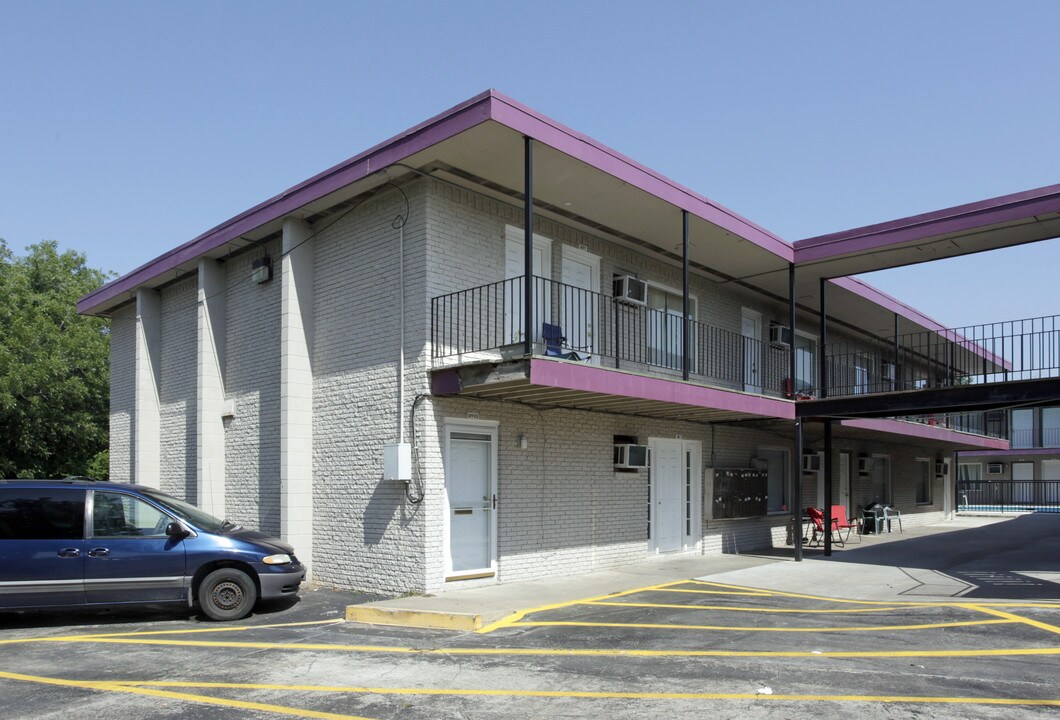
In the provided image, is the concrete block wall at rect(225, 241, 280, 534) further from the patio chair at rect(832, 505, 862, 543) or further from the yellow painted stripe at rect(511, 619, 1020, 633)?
the patio chair at rect(832, 505, 862, 543)

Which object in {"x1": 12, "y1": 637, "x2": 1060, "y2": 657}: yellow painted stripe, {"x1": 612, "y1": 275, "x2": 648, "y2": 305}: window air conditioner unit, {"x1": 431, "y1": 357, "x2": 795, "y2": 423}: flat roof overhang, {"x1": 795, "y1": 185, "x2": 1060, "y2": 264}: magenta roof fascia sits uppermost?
{"x1": 795, "y1": 185, "x2": 1060, "y2": 264}: magenta roof fascia

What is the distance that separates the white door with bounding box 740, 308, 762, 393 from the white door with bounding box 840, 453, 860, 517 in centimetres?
554

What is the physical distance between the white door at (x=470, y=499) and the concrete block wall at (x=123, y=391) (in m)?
9.47

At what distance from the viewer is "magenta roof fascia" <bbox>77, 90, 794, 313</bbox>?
10076mm

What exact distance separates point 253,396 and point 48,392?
11553mm

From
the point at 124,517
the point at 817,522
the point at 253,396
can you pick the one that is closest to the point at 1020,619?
the point at 817,522

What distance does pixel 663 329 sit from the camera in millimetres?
15875

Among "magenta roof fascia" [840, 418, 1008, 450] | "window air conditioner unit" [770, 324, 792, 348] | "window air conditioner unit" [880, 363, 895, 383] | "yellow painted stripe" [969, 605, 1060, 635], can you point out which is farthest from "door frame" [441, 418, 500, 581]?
"window air conditioner unit" [880, 363, 895, 383]

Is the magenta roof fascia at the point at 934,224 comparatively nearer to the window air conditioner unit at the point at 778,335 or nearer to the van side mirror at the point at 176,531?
the window air conditioner unit at the point at 778,335

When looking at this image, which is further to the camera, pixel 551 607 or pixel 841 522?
pixel 841 522

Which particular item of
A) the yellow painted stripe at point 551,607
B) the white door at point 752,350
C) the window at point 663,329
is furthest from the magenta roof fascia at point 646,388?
the white door at point 752,350

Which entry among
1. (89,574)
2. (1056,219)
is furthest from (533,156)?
(1056,219)

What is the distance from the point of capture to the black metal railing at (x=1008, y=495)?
40.0 metres

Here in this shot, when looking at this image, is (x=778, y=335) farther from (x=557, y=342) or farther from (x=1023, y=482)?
(x=1023, y=482)
